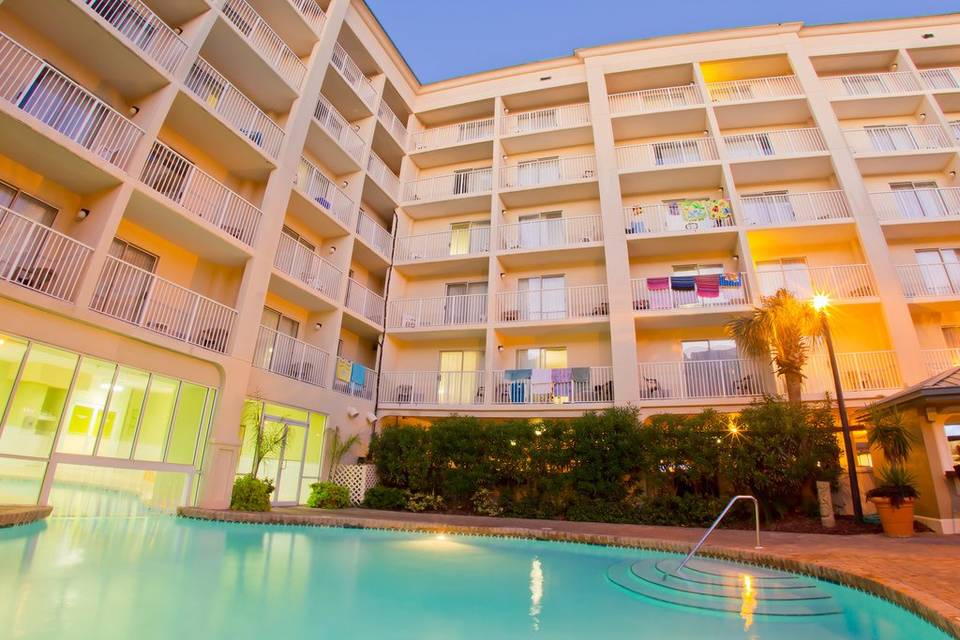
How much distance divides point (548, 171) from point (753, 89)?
7.91 metres

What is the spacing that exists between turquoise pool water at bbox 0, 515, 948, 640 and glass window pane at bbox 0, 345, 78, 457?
1391 millimetres

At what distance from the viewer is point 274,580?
5375 millimetres

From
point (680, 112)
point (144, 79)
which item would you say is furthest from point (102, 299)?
point (680, 112)

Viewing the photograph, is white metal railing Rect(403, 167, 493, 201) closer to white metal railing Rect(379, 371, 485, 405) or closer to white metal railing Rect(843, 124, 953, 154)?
white metal railing Rect(379, 371, 485, 405)

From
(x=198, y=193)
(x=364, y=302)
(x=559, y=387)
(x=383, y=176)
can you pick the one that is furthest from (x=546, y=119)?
(x=198, y=193)

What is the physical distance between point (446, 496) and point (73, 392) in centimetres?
884

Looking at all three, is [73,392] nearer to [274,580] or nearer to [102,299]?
[102,299]

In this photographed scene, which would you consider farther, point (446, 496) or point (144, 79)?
point (446, 496)

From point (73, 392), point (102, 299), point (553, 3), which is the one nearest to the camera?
point (73, 392)

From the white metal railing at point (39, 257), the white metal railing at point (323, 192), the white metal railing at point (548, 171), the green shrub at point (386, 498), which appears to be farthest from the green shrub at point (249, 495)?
the white metal railing at point (548, 171)

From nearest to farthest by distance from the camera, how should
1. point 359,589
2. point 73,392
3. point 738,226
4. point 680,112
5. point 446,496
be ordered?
point 359,589 → point 73,392 → point 446,496 → point 738,226 → point 680,112

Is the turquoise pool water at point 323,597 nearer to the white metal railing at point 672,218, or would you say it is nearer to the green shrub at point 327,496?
the green shrub at point 327,496

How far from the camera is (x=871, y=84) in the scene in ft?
55.2

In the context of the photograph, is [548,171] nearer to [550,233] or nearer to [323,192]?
[550,233]
